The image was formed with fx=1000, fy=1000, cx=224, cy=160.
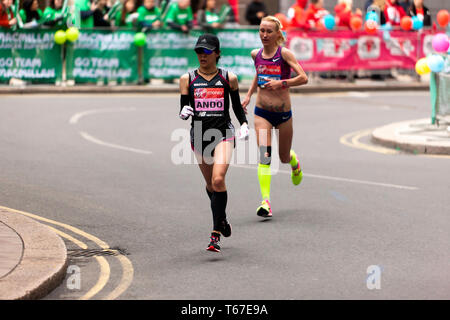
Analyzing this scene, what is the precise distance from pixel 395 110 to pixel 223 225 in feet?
43.2

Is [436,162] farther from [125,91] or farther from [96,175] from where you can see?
[125,91]

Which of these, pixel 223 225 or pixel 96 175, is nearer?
pixel 223 225

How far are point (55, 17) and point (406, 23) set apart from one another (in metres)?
8.78

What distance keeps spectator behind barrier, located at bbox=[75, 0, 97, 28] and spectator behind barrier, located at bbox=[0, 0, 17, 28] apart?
160cm

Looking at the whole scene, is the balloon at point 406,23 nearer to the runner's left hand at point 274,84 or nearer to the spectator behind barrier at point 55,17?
the spectator behind barrier at point 55,17

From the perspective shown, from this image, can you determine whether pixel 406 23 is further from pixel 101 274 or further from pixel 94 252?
pixel 101 274

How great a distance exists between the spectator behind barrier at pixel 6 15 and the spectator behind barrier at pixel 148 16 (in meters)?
2.99

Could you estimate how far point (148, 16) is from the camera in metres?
24.1

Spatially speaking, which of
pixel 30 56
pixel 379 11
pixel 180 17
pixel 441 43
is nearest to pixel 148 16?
pixel 180 17

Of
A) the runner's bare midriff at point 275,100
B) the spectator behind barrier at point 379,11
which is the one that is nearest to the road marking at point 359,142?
the runner's bare midriff at point 275,100

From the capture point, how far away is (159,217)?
32.7 ft
